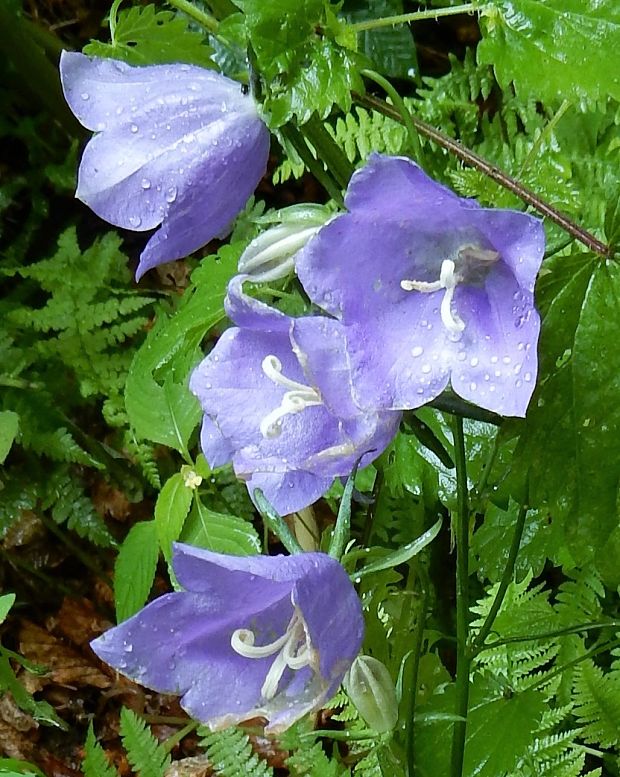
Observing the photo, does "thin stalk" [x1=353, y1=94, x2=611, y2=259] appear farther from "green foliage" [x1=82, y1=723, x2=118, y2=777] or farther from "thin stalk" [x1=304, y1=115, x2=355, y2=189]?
"green foliage" [x1=82, y1=723, x2=118, y2=777]

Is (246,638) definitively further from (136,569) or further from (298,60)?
(136,569)

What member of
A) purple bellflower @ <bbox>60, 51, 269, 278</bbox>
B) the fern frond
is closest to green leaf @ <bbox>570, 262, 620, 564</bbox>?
purple bellflower @ <bbox>60, 51, 269, 278</bbox>

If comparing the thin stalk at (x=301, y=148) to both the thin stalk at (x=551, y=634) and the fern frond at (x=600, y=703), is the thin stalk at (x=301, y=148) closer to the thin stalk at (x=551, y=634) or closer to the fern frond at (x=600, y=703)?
the thin stalk at (x=551, y=634)

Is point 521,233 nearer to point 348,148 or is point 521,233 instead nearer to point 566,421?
point 566,421

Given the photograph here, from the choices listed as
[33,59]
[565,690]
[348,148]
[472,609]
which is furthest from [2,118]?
[565,690]

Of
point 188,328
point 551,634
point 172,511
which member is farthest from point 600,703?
point 188,328

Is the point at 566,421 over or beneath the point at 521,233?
beneath
